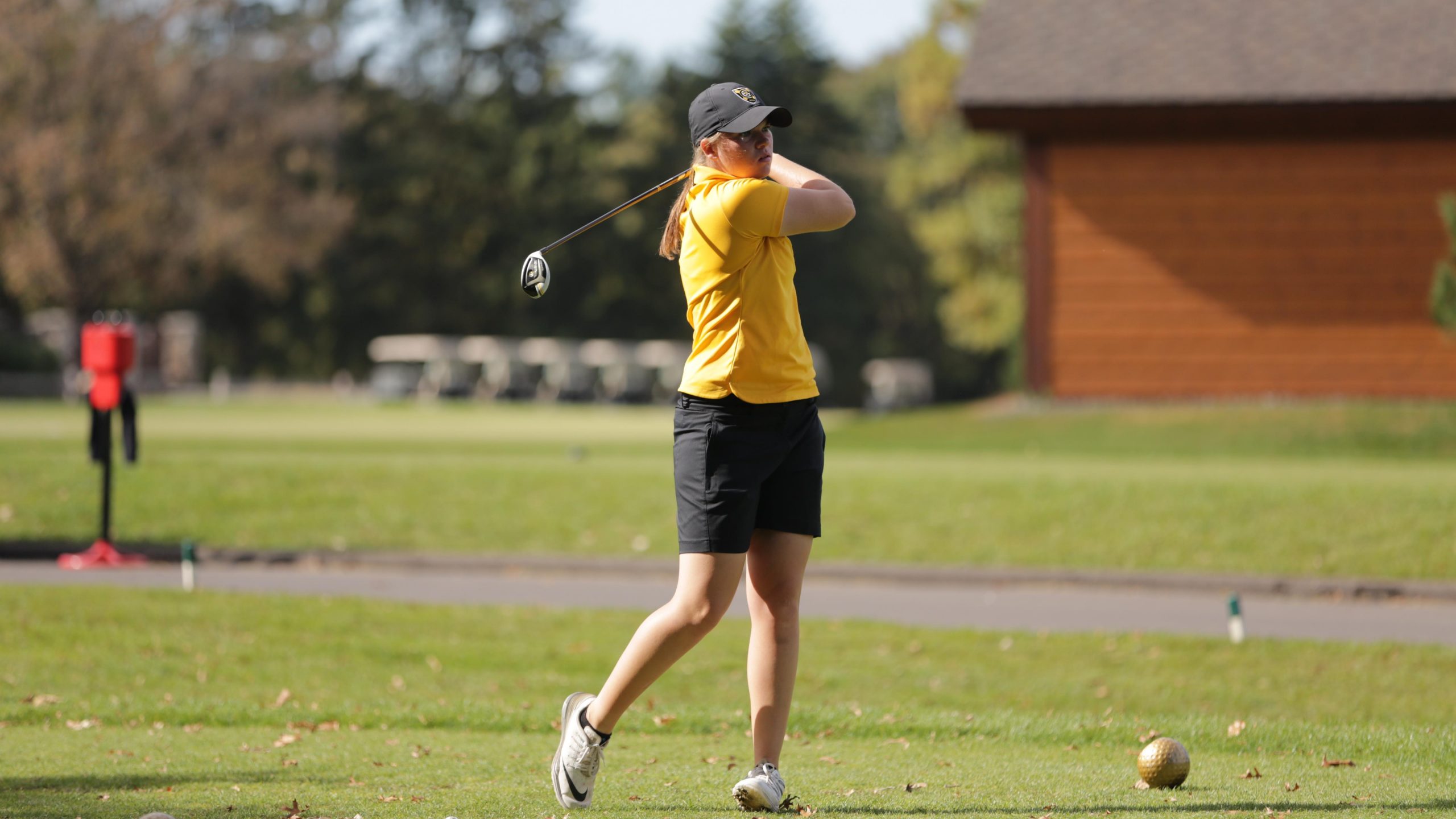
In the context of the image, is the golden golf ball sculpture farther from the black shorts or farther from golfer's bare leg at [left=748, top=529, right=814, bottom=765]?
the black shorts

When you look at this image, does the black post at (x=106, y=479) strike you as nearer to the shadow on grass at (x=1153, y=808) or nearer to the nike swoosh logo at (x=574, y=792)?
the nike swoosh logo at (x=574, y=792)

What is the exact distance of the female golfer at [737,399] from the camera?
455 cm

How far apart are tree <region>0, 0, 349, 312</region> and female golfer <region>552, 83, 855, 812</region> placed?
41.9 m

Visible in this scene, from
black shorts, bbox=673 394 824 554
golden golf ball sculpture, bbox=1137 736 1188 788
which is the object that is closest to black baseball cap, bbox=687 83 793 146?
black shorts, bbox=673 394 824 554

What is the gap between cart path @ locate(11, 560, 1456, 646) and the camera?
984 cm

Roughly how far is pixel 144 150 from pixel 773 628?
44038 mm

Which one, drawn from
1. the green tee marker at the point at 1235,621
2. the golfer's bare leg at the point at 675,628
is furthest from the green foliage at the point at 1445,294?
the golfer's bare leg at the point at 675,628

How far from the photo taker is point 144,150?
45.1 m

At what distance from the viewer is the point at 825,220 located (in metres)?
4.56

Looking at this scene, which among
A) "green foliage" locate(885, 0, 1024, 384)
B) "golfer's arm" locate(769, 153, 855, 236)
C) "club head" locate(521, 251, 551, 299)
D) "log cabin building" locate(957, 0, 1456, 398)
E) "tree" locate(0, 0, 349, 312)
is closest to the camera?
"golfer's arm" locate(769, 153, 855, 236)

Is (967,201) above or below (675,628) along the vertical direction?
above

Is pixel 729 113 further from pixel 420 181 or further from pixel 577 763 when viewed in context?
pixel 420 181

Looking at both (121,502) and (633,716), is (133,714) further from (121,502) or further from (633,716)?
(121,502)

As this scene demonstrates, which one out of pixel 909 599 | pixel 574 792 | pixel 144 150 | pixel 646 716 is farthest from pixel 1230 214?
pixel 144 150
